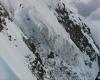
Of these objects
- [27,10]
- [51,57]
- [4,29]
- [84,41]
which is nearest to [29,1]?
[27,10]

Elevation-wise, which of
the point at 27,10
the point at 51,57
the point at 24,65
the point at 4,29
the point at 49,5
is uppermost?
the point at 49,5

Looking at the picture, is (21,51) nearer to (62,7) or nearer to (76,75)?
(76,75)

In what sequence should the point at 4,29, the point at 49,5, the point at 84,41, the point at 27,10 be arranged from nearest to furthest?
→ the point at 4,29 < the point at 27,10 < the point at 49,5 < the point at 84,41

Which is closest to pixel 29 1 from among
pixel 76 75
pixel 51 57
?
pixel 51 57

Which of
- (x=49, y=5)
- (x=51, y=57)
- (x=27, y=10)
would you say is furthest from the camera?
(x=49, y=5)

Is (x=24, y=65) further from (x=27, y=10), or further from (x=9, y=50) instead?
(x=27, y=10)

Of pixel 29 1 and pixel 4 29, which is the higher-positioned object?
pixel 29 1

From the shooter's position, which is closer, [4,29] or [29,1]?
[4,29]
